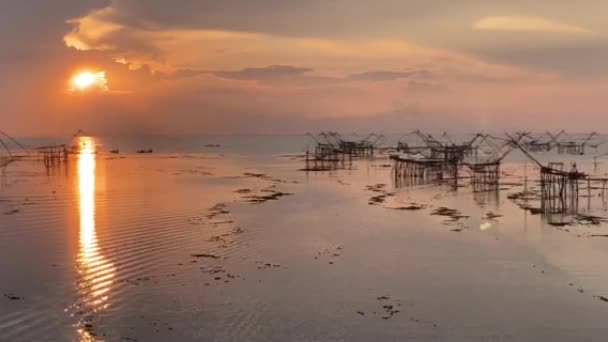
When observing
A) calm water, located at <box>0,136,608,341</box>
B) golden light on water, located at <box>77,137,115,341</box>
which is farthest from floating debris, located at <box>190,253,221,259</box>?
golden light on water, located at <box>77,137,115,341</box>

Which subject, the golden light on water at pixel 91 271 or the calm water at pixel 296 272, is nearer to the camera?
the calm water at pixel 296 272

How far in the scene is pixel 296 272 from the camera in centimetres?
1099

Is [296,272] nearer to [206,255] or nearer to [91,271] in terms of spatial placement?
[206,255]

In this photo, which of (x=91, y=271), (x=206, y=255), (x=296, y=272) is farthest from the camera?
(x=206, y=255)

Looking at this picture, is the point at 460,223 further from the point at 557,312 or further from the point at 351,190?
the point at 351,190

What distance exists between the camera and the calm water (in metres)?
8.06

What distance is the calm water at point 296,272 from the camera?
8062mm

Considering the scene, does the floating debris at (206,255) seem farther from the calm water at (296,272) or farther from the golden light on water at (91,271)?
the golden light on water at (91,271)

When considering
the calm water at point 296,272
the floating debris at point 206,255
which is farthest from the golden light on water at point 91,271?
the floating debris at point 206,255

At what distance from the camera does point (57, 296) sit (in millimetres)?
9242

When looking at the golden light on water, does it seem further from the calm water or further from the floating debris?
the floating debris

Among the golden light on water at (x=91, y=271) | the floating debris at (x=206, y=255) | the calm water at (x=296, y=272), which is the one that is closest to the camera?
the calm water at (x=296, y=272)

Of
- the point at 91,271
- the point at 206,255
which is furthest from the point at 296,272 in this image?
the point at 91,271

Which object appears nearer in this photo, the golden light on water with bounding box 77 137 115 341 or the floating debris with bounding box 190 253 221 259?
the golden light on water with bounding box 77 137 115 341
